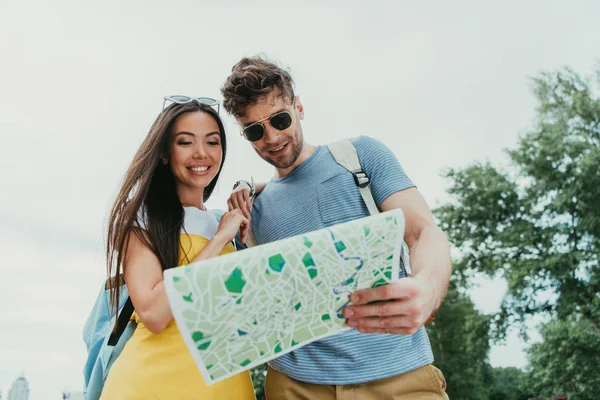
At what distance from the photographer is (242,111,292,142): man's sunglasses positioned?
9.02 ft

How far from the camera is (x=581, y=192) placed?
16156 millimetres

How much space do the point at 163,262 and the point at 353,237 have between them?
3.92ft

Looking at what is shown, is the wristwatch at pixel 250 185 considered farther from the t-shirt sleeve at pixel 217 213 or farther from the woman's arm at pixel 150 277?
the woman's arm at pixel 150 277

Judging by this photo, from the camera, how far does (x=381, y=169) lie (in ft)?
8.25

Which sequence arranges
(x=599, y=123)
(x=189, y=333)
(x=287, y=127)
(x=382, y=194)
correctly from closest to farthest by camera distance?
1. (x=189, y=333)
2. (x=382, y=194)
3. (x=287, y=127)
4. (x=599, y=123)

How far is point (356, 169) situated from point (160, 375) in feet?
4.15

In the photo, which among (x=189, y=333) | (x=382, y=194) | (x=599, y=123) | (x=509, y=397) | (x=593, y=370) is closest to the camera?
(x=189, y=333)

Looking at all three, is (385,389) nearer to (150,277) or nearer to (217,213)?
(150,277)

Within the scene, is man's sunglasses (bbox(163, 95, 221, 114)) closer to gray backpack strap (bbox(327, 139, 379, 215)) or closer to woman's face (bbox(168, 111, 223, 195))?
woman's face (bbox(168, 111, 223, 195))

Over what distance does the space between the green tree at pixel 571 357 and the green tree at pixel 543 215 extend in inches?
27.8

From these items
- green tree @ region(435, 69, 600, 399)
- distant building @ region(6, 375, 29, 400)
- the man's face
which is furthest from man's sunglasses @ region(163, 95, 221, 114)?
distant building @ region(6, 375, 29, 400)

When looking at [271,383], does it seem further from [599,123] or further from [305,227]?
[599,123]

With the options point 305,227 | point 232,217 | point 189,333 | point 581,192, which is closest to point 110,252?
point 232,217

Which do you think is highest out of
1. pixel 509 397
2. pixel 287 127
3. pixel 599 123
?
pixel 599 123
